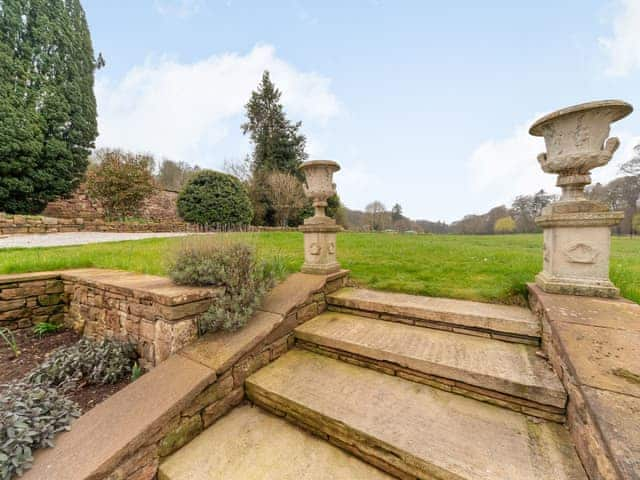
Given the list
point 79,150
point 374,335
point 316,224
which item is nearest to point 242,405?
point 374,335

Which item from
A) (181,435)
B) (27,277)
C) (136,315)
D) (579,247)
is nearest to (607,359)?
(579,247)

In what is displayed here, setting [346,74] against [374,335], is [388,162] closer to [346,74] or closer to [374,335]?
[346,74]

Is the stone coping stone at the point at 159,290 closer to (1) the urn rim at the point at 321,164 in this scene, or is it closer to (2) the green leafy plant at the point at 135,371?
(2) the green leafy plant at the point at 135,371

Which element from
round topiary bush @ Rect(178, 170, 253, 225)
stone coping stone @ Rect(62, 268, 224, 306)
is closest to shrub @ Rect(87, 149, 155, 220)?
round topiary bush @ Rect(178, 170, 253, 225)

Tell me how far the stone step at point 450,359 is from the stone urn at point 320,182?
4.02 feet

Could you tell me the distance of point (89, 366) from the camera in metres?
1.98

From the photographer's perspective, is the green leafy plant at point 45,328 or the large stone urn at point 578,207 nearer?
the large stone urn at point 578,207

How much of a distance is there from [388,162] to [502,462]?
9.41m

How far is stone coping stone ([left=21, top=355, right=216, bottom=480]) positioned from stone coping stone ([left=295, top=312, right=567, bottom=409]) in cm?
92

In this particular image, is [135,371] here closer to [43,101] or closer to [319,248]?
[319,248]

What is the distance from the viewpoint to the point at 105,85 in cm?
1114

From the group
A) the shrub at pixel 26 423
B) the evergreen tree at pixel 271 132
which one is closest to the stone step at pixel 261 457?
the shrub at pixel 26 423

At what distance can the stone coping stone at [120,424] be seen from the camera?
3.67 feet

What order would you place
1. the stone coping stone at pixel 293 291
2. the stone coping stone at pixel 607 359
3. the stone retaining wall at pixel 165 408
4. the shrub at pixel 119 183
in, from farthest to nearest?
1. the shrub at pixel 119 183
2. the stone coping stone at pixel 293 291
3. the stone retaining wall at pixel 165 408
4. the stone coping stone at pixel 607 359
